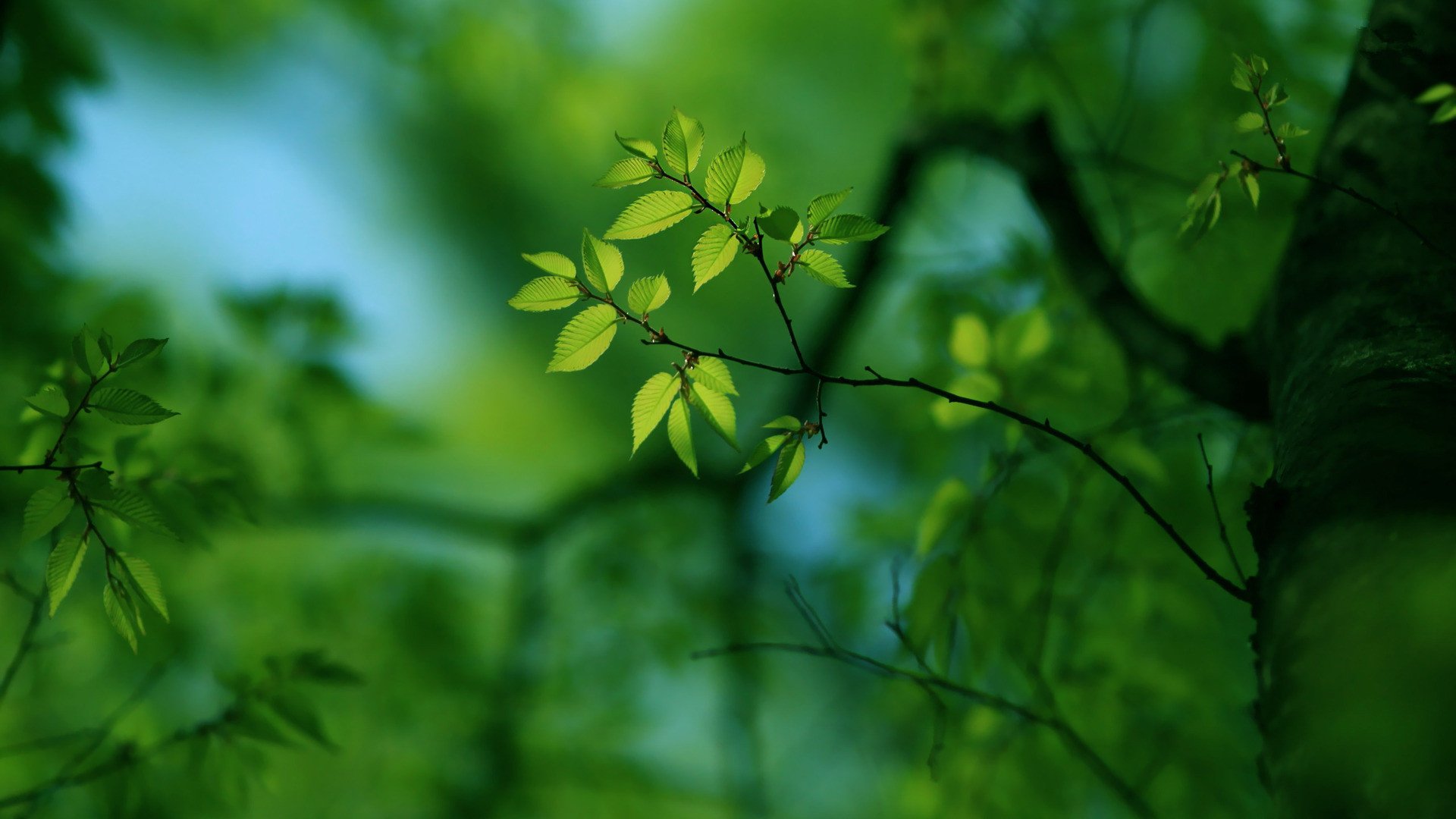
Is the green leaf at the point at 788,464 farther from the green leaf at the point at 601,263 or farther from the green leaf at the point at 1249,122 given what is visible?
the green leaf at the point at 1249,122

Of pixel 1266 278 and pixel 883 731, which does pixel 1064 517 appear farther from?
pixel 883 731

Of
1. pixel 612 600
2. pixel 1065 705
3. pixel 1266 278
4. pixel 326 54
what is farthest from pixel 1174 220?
pixel 326 54

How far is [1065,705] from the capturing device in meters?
Result: 2.05

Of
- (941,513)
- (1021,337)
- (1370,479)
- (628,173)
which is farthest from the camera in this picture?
(1021,337)

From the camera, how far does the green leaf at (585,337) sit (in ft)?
2.89

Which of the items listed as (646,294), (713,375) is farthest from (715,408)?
(646,294)

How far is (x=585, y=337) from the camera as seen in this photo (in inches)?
35.3

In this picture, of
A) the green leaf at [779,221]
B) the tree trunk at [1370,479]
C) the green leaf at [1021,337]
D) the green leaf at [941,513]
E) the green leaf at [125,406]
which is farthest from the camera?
the green leaf at [1021,337]

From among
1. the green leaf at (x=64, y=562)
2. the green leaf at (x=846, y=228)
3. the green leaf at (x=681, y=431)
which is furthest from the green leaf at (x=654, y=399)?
the green leaf at (x=64, y=562)

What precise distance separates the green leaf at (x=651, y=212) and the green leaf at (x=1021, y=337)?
82 centimetres

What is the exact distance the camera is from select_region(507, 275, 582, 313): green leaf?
0.88 metres

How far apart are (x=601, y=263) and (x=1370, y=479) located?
0.75 m

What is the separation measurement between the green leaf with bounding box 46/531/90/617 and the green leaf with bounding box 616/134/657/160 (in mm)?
722

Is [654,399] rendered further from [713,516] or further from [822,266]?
[713,516]
